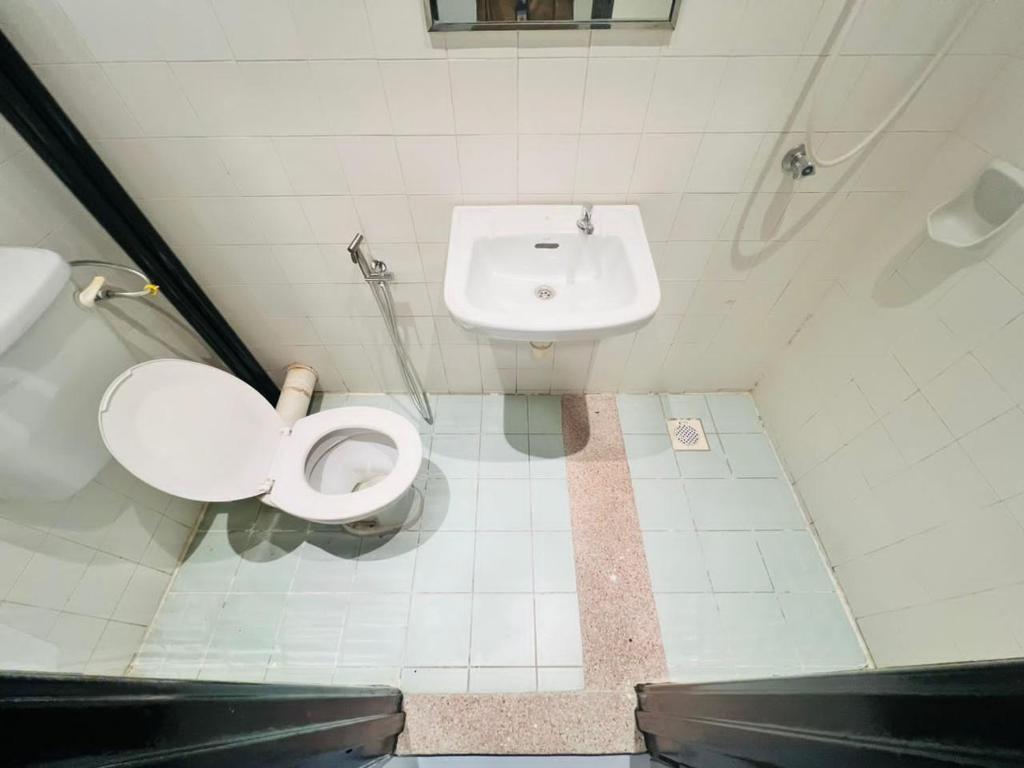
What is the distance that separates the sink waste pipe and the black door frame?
1.21m

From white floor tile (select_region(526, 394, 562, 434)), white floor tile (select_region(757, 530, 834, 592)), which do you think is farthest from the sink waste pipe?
white floor tile (select_region(757, 530, 834, 592))

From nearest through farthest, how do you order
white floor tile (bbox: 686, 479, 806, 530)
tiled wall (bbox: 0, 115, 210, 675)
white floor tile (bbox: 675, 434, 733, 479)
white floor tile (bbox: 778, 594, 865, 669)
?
tiled wall (bbox: 0, 115, 210, 675)
white floor tile (bbox: 778, 594, 865, 669)
white floor tile (bbox: 686, 479, 806, 530)
white floor tile (bbox: 675, 434, 733, 479)

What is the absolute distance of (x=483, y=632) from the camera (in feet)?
4.26

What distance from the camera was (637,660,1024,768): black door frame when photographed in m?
0.30

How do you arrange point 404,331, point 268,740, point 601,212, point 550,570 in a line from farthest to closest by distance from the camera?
point 404,331, point 550,570, point 601,212, point 268,740

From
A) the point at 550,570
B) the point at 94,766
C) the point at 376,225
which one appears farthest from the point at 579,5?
the point at 550,570

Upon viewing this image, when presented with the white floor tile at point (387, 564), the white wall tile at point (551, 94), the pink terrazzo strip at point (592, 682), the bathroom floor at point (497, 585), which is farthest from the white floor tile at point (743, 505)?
the white wall tile at point (551, 94)

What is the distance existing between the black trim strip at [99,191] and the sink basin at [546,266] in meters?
0.85

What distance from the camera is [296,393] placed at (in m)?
1.60

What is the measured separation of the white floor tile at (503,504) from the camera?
4.94 ft

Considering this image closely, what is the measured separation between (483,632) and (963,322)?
1500mm

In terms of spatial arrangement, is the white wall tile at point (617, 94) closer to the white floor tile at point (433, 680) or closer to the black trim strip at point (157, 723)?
the black trim strip at point (157, 723)

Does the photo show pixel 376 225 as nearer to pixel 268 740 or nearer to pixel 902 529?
pixel 268 740

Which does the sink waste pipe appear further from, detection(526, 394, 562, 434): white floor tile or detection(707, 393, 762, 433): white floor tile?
detection(707, 393, 762, 433): white floor tile
